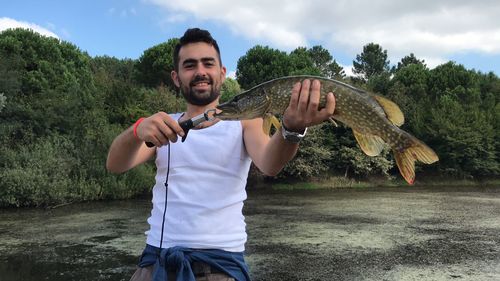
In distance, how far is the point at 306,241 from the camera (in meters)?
12.8

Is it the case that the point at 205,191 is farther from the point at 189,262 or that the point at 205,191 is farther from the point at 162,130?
the point at 162,130

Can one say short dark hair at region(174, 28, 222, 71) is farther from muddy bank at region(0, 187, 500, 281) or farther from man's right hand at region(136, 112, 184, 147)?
muddy bank at region(0, 187, 500, 281)

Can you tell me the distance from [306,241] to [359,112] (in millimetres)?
10911

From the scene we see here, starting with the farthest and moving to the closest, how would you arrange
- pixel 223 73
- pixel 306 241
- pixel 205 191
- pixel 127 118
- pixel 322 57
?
1. pixel 322 57
2. pixel 127 118
3. pixel 306 241
4. pixel 223 73
5. pixel 205 191

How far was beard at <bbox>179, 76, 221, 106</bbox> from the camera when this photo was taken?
2.82 metres

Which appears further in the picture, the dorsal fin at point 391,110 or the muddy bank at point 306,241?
the muddy bank at point 306,241

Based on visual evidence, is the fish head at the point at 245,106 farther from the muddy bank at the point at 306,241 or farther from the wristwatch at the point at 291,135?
the muddy bank at the point at 306,241

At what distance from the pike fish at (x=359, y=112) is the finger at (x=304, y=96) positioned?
47 mm

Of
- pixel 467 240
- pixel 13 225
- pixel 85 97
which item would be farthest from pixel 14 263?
pixel 85 97

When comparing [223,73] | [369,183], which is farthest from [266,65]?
[223,73]

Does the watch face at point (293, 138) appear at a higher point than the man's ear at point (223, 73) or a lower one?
lower

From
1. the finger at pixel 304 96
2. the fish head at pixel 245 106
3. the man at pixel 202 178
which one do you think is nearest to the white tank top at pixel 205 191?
the man at pixel 202 178

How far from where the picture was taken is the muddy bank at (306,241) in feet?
32.0

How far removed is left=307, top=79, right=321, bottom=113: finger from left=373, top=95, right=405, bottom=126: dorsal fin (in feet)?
1.24
